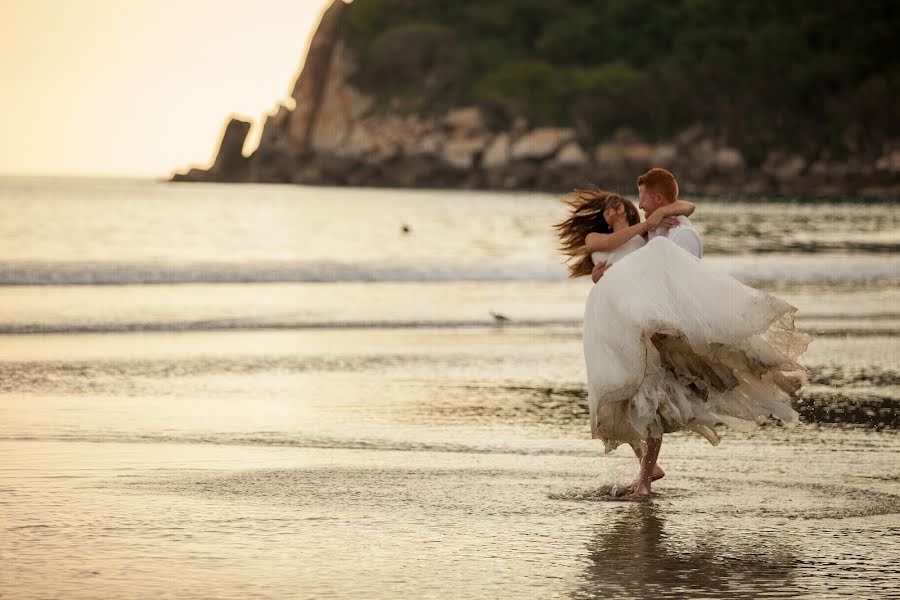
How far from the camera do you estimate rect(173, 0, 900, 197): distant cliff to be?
383 ft

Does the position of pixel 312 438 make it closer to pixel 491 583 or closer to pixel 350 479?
pixel 350 479

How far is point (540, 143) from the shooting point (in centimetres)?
12244

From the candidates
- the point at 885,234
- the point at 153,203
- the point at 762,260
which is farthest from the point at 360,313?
the point at 153,203

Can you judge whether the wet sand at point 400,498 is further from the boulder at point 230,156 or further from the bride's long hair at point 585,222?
the boulder at point 230,156

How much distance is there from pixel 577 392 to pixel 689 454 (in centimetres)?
258

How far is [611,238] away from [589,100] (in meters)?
119

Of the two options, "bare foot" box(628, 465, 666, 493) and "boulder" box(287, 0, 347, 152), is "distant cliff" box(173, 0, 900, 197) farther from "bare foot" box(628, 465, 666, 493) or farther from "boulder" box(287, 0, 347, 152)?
"bare foot" box(628, 465, 666, 493)

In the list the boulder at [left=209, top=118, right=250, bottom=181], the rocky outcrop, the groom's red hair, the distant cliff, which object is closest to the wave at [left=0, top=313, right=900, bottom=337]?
the groom's red hair

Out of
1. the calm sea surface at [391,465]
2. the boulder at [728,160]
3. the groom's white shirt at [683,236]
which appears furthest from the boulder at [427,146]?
the groom's white shirt at [683,236]

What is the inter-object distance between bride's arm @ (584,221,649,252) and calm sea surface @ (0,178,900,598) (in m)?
1.22

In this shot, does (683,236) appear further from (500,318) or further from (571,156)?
(571,156)

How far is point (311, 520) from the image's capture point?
22.3ft

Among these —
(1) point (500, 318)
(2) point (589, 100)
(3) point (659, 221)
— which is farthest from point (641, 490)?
(2) point (589, 100)

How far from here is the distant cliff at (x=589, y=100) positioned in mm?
116812
